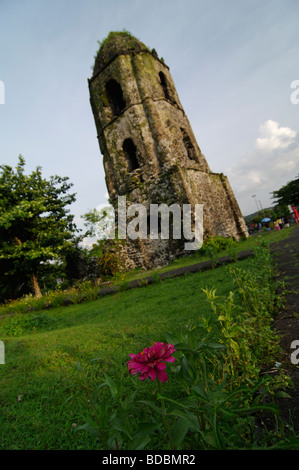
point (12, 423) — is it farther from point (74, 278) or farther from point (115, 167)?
point (74, 278)

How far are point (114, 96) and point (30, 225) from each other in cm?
876

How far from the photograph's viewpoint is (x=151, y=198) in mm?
11141

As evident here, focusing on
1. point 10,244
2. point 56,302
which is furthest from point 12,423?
point 10,244

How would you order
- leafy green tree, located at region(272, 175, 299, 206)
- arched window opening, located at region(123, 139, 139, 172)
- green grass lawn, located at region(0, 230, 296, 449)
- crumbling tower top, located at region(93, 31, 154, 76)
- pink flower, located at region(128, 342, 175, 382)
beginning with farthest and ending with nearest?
leafy green tree, located at region(272, 175, 299, 206) < arched window opening, located at region(123, 139, 139, 172) < crumbling tower top, located at region(93, 31, 154, 76) < green grass lawn, located at region(0, 230, 296, 449) < pink flower, located at region(128, 342, 175, 382)

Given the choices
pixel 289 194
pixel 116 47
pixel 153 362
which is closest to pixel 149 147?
pixel 116 47

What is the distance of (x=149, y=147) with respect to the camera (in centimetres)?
1165

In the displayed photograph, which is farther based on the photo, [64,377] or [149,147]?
[149,147]

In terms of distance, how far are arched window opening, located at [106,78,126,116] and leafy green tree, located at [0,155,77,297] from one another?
586cm

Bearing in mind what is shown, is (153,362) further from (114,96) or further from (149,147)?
(114,96)

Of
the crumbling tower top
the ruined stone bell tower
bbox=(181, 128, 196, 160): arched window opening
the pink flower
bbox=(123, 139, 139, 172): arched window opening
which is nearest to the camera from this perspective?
the pink flower

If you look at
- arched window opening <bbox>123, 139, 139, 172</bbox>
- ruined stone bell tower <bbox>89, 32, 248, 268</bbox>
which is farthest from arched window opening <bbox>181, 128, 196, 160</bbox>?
arched window opening <bbox>123, 139, 139, 172</bbox>

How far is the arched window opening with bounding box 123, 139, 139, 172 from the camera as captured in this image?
42.8 feet

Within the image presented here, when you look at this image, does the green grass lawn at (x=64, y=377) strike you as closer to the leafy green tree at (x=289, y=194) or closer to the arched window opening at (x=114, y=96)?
the arched window opening at (x=114, y=96)

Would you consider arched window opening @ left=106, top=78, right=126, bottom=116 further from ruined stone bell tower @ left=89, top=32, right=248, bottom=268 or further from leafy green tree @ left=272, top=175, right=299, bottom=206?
leafy green tree @ left=272, top=175, right=299, bottom=206
